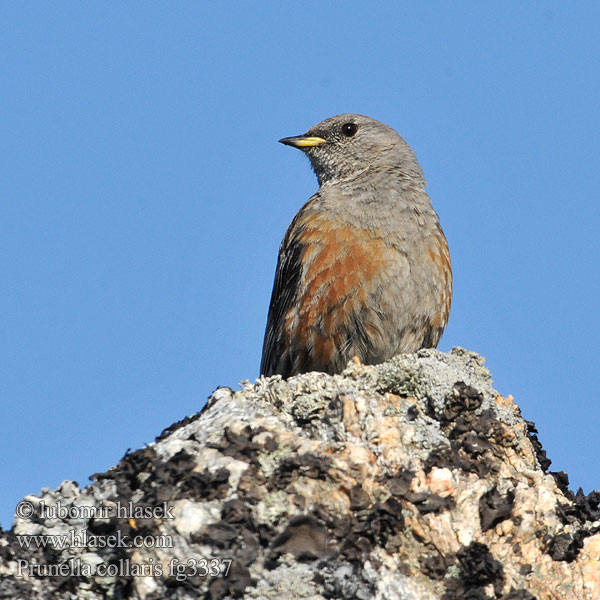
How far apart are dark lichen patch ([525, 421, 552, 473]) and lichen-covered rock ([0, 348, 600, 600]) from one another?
61 centimetres

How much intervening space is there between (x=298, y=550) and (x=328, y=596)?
23 centimetres

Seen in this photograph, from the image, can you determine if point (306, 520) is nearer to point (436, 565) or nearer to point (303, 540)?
point (303, 540)

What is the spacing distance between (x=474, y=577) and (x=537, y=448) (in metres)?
1.71

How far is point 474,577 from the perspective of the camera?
4.12 metres

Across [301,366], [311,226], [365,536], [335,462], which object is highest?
[311,226]

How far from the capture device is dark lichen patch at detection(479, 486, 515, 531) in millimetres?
4402

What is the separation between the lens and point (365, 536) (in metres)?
4.09

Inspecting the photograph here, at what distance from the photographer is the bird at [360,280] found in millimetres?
7574

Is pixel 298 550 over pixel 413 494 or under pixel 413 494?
under

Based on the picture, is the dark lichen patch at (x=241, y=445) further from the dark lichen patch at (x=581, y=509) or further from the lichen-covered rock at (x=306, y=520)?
the dark lichen patch at (x=581, y=509)

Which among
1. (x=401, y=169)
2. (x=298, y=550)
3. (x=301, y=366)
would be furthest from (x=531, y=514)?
(x=401, y=169)

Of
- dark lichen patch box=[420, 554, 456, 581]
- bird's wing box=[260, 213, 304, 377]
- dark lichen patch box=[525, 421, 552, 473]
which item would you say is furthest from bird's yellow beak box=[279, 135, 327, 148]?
dark lichen patch box=[420, 554, 456, 581]

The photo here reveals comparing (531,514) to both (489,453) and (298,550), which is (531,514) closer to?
(489,453)

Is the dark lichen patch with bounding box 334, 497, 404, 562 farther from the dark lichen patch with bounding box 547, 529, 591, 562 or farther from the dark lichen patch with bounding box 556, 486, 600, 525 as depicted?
the dark lichen patch with bounding box 556, 486, 600, 525
